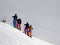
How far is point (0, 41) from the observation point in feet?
13.8

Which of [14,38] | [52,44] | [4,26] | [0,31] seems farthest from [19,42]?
[52,44]

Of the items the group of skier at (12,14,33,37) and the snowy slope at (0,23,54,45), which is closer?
the snowy slope at (0,23,54,45)

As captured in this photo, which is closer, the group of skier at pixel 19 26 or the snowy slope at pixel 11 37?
the snowy slope at pixel 11 37

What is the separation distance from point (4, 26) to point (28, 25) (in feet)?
1.67

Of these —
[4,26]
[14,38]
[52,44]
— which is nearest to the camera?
[14,38]

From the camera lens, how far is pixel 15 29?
5.11m

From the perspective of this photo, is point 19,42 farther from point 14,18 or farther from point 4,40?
point 14,18

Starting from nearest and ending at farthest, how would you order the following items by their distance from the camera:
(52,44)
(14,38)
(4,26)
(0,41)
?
(0,41), (14,38), (4,26), (52,44)

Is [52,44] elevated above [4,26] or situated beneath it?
situated beneath

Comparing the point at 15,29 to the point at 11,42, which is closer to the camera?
the point at 11,42

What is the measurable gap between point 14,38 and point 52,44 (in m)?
1.31

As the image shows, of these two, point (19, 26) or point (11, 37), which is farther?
point (19, 26)

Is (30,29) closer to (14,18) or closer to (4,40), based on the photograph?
(14,18)

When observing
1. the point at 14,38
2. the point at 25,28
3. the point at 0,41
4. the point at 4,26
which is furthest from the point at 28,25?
the point at 0,41
